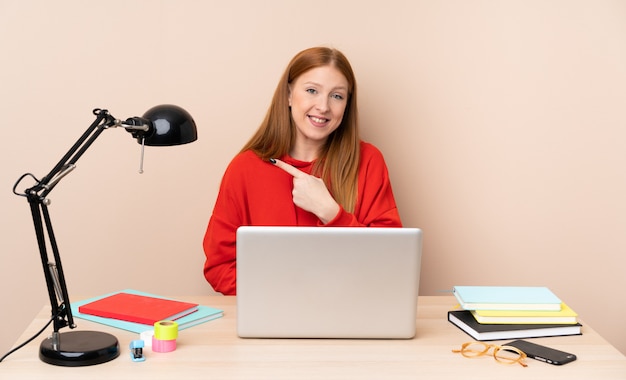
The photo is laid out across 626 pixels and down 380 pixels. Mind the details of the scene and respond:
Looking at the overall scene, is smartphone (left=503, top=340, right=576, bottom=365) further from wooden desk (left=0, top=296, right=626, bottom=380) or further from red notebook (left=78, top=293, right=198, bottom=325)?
red notebook (left=78, top=293, right=198, bottom=325)

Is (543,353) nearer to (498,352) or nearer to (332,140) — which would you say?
(498,352)

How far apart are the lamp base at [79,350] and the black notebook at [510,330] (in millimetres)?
815

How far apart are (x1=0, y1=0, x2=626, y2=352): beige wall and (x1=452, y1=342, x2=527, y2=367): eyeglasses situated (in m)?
1.34

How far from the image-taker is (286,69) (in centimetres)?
263

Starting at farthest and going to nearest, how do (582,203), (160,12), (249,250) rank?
1. (582,203)
2. (160,12)
3. (249,250)

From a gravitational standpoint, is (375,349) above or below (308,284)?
below

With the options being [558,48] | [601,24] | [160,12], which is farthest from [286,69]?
[601,24]

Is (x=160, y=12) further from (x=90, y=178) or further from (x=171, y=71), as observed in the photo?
(x=90, y=178)

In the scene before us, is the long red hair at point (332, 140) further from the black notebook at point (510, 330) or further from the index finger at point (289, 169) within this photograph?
the black notebook at point (510, 330)

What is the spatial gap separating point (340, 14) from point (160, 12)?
0.70 metres

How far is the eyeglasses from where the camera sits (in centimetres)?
155

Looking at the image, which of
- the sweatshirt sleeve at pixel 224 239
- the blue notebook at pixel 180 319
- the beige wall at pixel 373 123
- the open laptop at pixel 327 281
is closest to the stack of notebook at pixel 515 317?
the open laptop at pixel 327 281

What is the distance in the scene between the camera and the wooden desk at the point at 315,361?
4.72ft

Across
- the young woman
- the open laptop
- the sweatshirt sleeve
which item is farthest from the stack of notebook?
the sweatshirt sleeve
